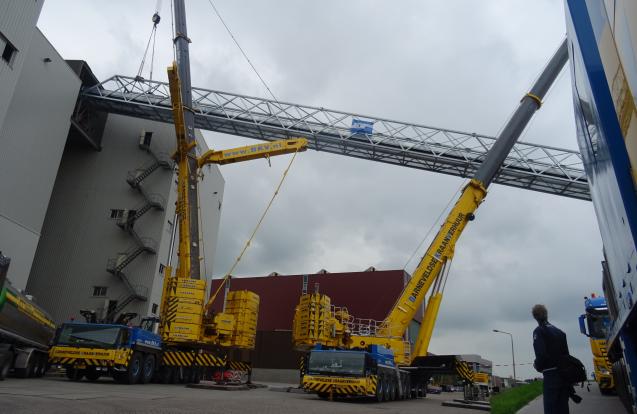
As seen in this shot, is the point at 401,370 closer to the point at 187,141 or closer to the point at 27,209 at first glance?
the point at 187,141

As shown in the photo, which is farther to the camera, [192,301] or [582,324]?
[192,301]

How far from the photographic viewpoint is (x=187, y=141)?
2188 centimetres

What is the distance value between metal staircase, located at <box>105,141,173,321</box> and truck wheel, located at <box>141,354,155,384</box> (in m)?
11.6

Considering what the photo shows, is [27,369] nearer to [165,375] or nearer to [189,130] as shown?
[165,375]

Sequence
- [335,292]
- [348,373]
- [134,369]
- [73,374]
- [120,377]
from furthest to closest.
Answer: [335,292] → [73,374] → [134,369] → [120,377] → [348,373]

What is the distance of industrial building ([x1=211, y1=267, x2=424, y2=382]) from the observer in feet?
135

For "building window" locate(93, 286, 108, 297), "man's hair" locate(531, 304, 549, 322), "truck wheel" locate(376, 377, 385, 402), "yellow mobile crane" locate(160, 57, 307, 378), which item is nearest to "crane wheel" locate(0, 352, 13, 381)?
"yellow mobile crane" locate(160, 57, 307, 378)

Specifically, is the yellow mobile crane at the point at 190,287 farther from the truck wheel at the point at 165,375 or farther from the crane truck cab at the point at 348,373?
the crane truck cab at the point at 348,373

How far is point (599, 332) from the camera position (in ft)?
26.6

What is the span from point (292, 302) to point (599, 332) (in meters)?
39.3

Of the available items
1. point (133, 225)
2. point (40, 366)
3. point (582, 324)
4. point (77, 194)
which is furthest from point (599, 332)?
point (77, 194)

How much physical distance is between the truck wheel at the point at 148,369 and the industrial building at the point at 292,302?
69.4ft

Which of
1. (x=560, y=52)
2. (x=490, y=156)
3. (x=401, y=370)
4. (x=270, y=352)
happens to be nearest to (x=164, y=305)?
(x=401, y=370)

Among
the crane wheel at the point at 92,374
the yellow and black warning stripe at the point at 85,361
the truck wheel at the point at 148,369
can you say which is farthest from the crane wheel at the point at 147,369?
the yellow and black warning stripe at the point at 85,361
